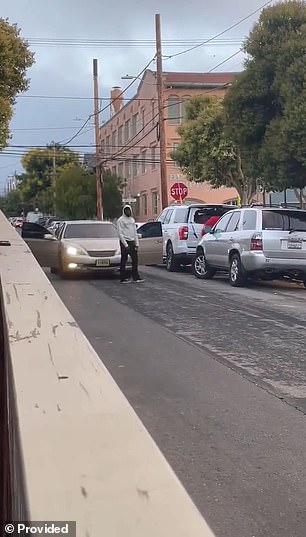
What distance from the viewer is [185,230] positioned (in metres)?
19.6

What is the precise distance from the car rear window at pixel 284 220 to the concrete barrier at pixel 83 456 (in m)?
12.6

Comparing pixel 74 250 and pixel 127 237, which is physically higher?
pixel 127 237

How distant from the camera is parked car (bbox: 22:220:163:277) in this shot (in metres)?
16.8

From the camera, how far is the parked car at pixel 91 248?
16781 mm

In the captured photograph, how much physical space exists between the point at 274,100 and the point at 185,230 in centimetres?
409

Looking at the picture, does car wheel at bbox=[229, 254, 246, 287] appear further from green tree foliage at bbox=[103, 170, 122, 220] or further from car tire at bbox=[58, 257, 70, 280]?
green tree foliage at bbox=[103, 170, 122, 220]

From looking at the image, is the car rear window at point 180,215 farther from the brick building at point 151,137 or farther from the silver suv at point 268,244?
the brick building at point 151,137

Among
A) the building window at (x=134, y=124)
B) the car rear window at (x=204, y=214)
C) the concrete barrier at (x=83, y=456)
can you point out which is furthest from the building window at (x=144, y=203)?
the concrete barrier at (x=83, y=456)

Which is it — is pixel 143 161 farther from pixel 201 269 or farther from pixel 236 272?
pixel 236 272

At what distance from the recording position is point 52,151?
7675 centimetres

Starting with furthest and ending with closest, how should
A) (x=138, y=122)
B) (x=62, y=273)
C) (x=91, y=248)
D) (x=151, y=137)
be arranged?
(x=138, y=122)
(x=151, y=137)
(x=62, y=273)
(x=91, y=248)

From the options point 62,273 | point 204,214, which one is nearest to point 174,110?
point 204,214

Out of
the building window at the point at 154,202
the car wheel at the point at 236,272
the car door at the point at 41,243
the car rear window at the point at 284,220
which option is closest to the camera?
the car door at the point at 41,243

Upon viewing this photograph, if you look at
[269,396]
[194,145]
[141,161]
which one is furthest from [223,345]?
[141,161]
